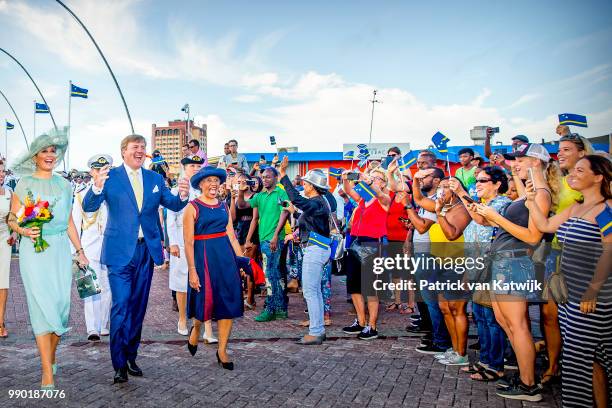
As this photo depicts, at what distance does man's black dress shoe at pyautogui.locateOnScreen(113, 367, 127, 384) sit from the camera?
468 centimetres

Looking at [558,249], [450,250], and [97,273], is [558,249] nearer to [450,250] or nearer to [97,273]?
[450,250]

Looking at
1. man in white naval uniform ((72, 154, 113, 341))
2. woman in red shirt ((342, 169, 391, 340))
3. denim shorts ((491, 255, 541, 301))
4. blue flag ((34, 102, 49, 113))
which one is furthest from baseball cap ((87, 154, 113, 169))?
blue flag ((34, 102, 49, 113))

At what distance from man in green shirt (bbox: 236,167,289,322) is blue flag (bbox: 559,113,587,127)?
4665 millimetres

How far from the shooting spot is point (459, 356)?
17.7ft

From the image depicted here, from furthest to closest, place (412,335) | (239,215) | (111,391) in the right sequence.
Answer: (239,215)
(412,335)
(111,391)

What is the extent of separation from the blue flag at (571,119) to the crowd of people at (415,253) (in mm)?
3120

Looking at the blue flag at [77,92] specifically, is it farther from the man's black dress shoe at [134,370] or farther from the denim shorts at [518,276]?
the denim shorts at [518,276]

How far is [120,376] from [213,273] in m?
1.29

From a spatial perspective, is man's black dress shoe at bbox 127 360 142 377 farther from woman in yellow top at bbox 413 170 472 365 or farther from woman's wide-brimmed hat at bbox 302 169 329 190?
woman in yellow top at bbox 413 170 472 365

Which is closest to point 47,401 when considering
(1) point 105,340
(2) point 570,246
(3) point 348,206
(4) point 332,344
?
(1) point 105,340

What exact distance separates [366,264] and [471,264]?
2.06 m

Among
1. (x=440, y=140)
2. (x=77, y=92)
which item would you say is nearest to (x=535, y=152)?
(x=440, y=140)

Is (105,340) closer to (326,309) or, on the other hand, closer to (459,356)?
(326,309)

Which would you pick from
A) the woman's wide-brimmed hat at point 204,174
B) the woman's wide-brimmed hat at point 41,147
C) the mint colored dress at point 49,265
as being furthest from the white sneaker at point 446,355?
the woman's wide-brimmed hat at point 41,147
